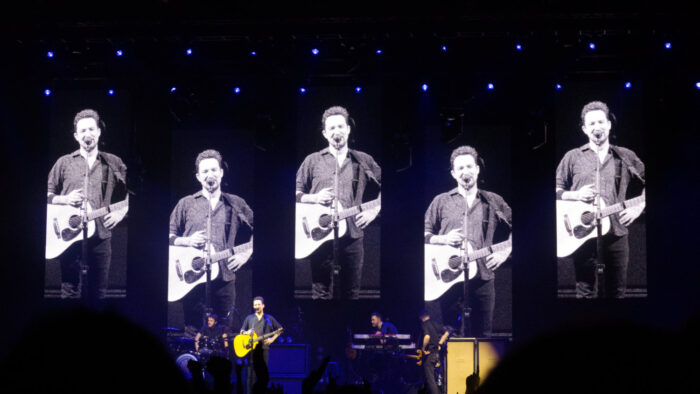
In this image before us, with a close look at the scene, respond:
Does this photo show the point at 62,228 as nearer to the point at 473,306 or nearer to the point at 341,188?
the point at 341,188

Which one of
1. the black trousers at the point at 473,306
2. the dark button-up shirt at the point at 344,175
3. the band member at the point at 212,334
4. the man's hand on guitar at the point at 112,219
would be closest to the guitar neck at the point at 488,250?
the black trousers at the point at 473,306

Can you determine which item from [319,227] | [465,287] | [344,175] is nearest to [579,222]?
[465,287]

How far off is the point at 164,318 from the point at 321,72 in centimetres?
452

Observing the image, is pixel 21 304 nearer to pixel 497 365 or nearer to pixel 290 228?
pixel 290 228

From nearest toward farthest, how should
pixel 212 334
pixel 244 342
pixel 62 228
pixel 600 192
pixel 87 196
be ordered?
pixel 244 342
pixel 212 334
pixel 600 192
pixel 62 228
pixel 87 196

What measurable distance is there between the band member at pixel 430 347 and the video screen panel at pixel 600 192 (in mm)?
1974

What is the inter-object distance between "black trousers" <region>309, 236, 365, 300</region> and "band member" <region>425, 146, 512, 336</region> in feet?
3.56

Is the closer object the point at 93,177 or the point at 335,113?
the point at 335,113

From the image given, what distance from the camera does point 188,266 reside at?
1171 cm

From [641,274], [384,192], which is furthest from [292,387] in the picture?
[641,274]

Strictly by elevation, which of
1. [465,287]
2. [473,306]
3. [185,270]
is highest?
[185,270]

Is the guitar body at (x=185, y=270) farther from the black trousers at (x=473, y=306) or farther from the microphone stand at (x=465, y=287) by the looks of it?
the microphone stand at (x=465, y=287)

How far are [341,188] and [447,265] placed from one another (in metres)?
1.96

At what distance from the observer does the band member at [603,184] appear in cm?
1138
